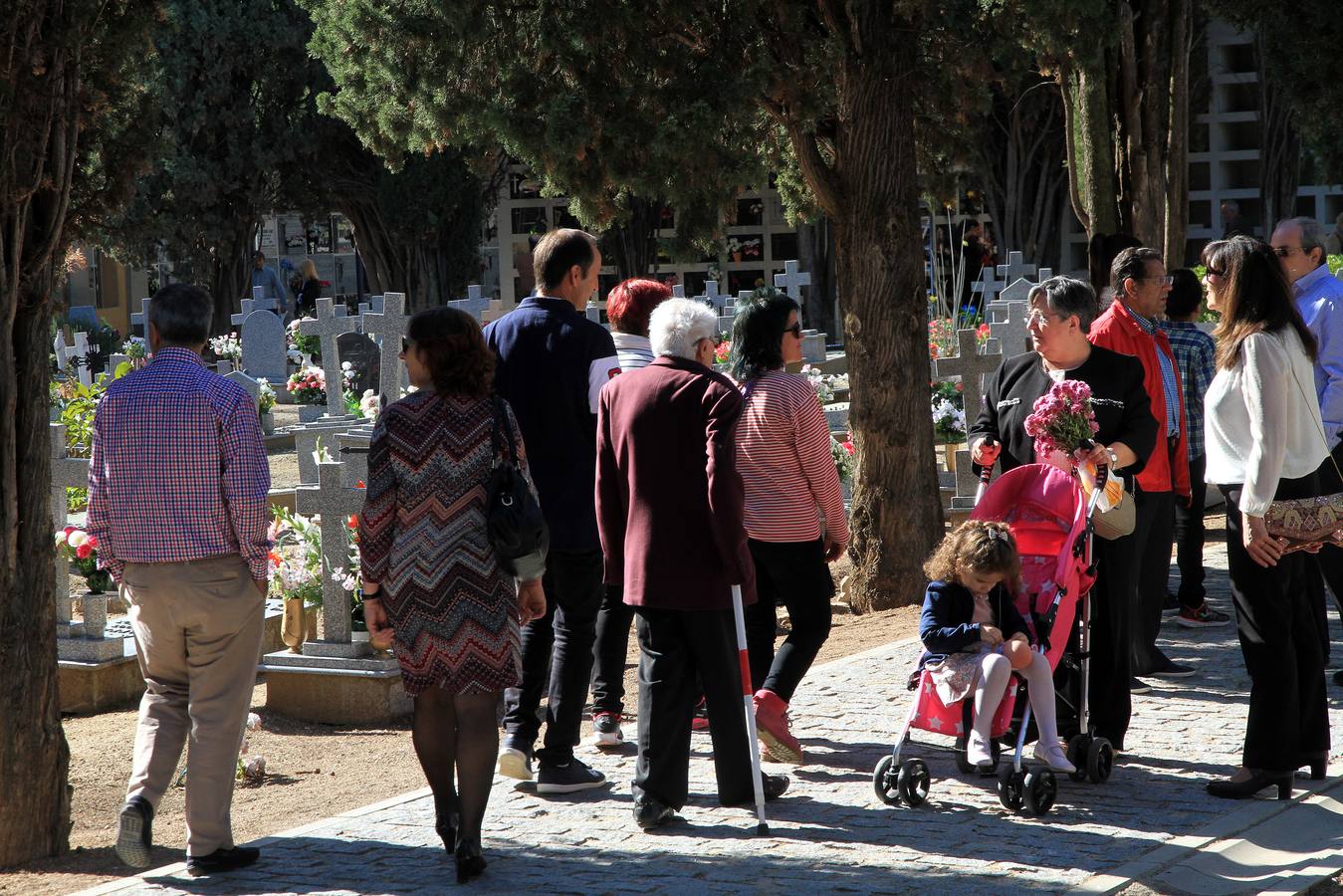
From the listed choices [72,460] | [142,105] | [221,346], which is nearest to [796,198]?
[72,460]

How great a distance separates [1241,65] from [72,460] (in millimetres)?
20063

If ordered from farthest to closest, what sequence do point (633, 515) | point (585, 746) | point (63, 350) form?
point (63, 350) < point (585, 746) < point (633, 515)

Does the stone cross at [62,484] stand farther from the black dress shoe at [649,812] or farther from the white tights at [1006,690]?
the white tights at [1006,690]

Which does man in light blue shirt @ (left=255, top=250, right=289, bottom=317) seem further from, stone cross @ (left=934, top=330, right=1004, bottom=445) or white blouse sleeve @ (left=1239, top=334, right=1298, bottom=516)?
white blouse sleeve @ (left=1239, top=334, right=1298, bottom=516)

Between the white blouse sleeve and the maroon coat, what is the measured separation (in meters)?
1.59

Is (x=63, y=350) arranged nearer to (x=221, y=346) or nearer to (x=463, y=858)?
(x=221, y=346)

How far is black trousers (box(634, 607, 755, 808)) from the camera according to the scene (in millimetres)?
5000

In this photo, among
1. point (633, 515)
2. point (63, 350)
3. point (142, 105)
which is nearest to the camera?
point (633, 515)

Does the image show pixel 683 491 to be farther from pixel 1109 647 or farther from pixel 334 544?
pixel 334 544

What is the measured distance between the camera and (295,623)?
7703 mm

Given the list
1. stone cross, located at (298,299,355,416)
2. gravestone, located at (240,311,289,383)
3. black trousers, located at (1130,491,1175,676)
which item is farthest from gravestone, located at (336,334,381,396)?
black trousers, located at (1130,491,1175,676)

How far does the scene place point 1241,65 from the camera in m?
23.6

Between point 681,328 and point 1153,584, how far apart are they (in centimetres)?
300

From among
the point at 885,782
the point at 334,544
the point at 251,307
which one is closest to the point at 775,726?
the point at 885,782
